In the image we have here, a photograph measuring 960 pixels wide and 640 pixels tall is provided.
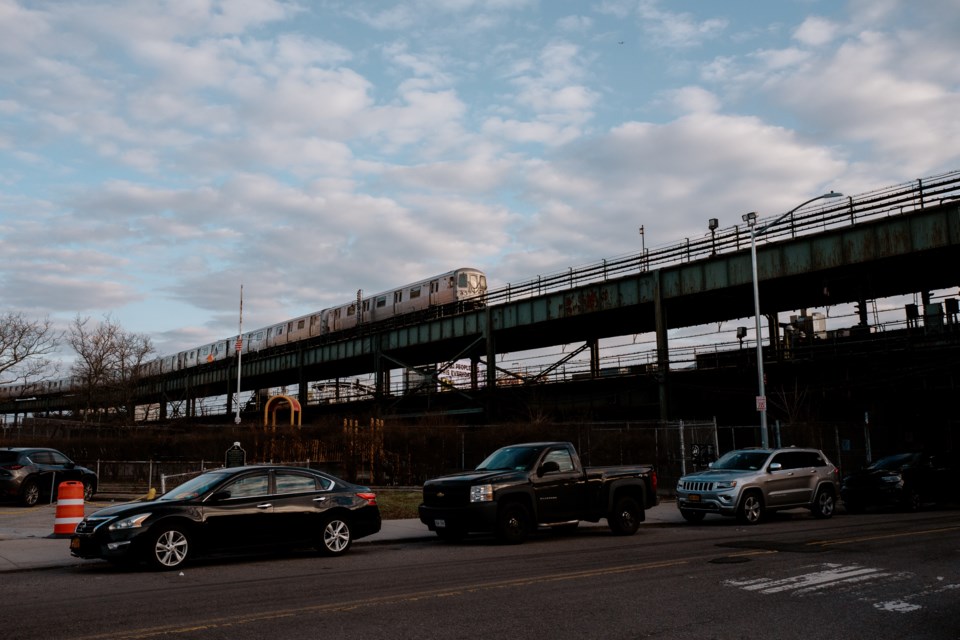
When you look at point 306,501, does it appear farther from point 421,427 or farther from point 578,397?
point 578,397

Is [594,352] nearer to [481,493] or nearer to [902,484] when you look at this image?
[902,484]

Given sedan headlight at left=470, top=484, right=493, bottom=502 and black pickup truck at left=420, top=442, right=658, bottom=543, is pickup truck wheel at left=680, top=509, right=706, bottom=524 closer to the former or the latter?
black pickup truck at left=420, top=442, right=658, bottom=543

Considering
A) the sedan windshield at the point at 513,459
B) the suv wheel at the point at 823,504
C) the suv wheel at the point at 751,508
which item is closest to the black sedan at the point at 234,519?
the sedan windshield at the point at 513,459

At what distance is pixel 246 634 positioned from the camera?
724cm

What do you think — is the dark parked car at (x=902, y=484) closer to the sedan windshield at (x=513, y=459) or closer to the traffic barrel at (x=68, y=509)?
the sedan windshield at (x=513, y=459)

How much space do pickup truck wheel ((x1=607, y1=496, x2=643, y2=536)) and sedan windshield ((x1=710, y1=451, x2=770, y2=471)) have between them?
14.4 ft

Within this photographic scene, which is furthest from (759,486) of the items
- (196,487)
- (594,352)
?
(594,352)

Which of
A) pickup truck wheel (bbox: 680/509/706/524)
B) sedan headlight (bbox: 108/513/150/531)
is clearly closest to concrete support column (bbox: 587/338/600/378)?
pickup truck wheel (bbox: 680/509/706/524)

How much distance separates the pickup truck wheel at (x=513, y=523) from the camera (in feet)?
47.8

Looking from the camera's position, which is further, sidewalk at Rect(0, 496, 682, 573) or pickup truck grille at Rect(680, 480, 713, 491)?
pickup truck grille at Rect(680, 480, 713, 491)

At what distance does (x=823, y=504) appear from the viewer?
2070 centimetres

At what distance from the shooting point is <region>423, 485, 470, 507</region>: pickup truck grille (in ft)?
47.7

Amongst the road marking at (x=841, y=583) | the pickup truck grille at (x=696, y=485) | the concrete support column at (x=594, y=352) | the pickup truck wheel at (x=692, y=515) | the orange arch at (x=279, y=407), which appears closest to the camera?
the road marking at (x=841, y=583)

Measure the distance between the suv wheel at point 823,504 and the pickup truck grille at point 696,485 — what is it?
357cm
